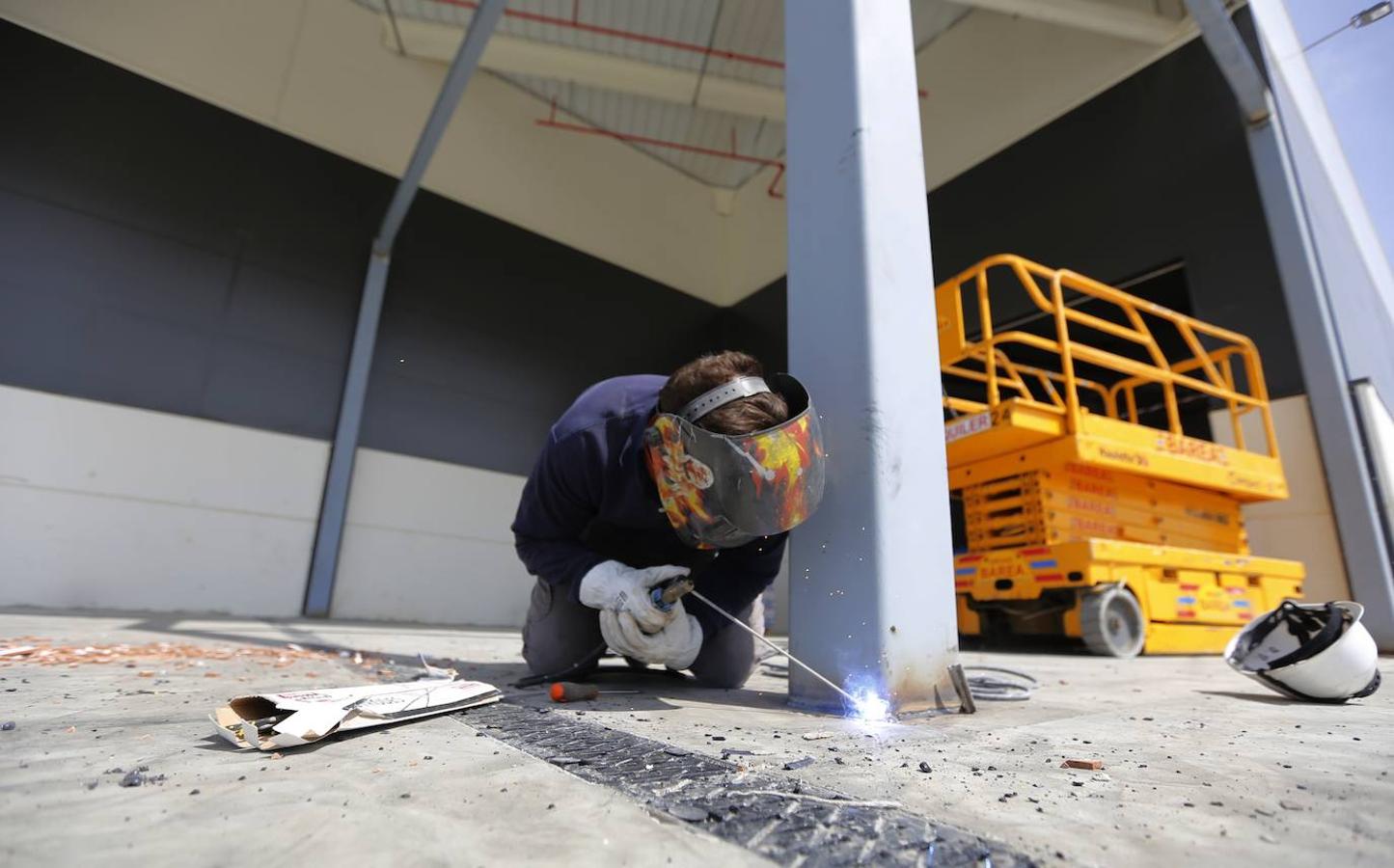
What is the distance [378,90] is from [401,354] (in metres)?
2.58

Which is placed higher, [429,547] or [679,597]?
[429,547]

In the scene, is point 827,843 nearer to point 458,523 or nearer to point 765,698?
point 765,698

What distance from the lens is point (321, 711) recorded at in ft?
3.33

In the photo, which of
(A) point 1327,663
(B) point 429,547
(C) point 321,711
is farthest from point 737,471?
(B) point 429,547

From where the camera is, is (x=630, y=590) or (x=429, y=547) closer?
(x=630, y=590)

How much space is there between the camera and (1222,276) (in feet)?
15.2

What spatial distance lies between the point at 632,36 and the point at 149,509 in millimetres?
5642

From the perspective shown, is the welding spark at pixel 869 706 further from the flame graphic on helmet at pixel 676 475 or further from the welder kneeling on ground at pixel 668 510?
the flame graphic on helmet at pixel 676 475

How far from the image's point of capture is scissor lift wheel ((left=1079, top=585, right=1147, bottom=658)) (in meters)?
3.19

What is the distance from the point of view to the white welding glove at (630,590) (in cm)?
156

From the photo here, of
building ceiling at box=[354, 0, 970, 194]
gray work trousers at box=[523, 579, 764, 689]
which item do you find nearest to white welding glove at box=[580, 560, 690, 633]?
gray work trousers at box=[523, 579, 764, 689]

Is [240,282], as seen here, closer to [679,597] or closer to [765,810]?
[679,597]

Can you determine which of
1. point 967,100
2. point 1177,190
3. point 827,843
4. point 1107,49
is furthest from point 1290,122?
point 827,843

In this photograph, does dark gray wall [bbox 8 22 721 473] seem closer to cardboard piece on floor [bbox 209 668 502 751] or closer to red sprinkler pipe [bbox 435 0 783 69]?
red sprinkler pipe [bbox 435 0 783 69]
